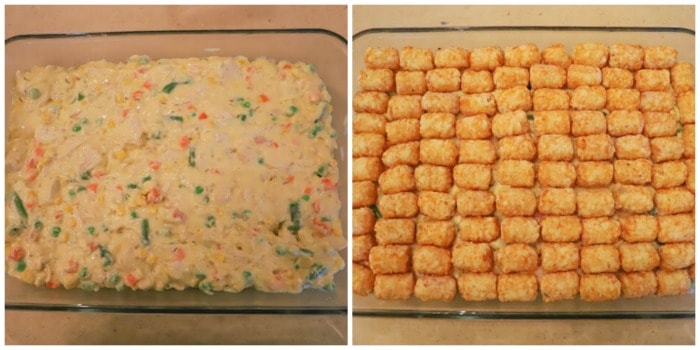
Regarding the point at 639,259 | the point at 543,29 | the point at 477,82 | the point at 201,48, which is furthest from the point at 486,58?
the point at 201,48

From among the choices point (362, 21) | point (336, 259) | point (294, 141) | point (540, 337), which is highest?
point (362, 21)

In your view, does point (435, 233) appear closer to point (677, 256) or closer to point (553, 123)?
point (553, 123)

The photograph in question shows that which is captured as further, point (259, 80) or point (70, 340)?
point (259, 80)

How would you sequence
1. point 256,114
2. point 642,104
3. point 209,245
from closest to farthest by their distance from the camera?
point 209,245 → point 256,114 → point 642,104

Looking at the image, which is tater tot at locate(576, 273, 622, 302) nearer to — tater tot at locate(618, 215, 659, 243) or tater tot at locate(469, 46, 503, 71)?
tater tot at locate(618, 215, 659, 243)

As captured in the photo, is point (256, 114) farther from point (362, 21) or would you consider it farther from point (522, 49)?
point (522, 49)

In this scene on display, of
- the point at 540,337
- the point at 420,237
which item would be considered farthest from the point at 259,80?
the point at 540,337
